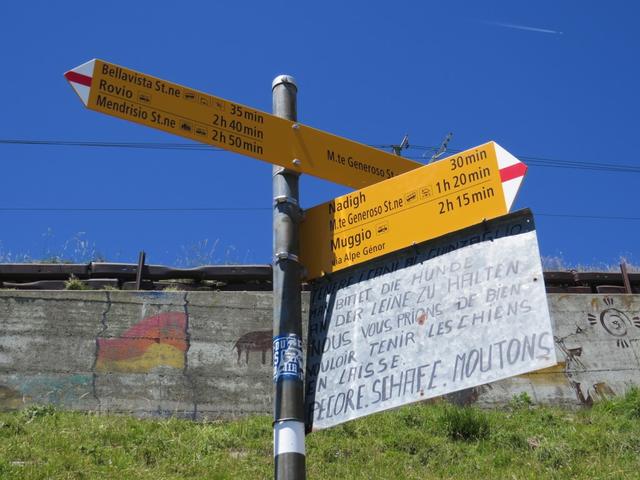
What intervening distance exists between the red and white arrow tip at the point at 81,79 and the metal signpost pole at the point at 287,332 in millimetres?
974

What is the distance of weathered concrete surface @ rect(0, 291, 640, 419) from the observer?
35.8 ft

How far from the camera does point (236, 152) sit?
370 cm

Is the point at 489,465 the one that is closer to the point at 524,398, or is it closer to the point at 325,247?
the point at 524,398

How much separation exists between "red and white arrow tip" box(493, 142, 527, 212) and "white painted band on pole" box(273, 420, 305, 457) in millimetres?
1382

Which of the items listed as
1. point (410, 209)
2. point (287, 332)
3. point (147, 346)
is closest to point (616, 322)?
point (147, 346)

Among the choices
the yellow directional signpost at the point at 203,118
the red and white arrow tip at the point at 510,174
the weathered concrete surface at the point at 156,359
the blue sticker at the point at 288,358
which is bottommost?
the blue sticker at the point at 288,358

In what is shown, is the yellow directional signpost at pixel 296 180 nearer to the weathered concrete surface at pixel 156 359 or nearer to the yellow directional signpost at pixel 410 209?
the yellow directional signpost at pixel 410 209

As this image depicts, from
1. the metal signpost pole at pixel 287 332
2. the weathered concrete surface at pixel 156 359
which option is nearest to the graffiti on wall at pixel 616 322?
the weathered concrete surface at pixel 156 359

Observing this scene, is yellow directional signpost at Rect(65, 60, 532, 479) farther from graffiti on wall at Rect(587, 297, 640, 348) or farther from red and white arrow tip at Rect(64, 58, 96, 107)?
graffiti on wall at Rect(587, 297, 640, 348)

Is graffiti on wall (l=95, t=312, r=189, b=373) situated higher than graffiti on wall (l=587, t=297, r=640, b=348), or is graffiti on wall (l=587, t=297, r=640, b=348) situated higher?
graffiti on wall (l=587, t=297, r=640, b=348)

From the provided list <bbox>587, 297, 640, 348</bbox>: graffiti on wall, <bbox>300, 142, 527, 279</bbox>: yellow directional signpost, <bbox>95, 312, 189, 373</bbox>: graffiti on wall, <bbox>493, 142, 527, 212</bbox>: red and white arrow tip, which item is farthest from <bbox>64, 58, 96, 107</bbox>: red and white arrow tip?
<bbox>587, 297, 640, 348</bbox>: graffiti on wall

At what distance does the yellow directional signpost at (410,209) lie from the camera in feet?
11.6

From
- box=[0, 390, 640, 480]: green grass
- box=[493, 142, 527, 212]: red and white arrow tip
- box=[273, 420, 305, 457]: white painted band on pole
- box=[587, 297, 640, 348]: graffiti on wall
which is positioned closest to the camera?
box=[273, 420, 305, 457]: white painted band on pole

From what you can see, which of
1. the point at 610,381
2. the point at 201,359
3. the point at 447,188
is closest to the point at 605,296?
the point at 610,381
